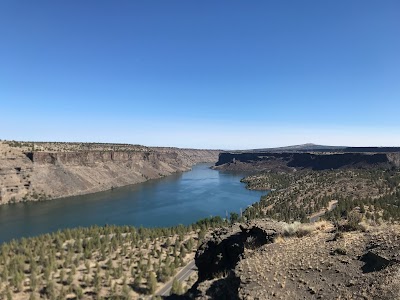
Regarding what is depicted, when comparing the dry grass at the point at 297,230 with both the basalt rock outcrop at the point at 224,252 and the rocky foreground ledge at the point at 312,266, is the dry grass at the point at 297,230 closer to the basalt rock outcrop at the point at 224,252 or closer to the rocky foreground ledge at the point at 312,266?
the rocky foreground ledge at the point at 312,266

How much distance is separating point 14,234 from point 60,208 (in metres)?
28.9

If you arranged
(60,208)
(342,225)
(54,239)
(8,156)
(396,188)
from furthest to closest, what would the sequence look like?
(8,156) → (60,208) → (396,188) → (54,239) → (342,225)

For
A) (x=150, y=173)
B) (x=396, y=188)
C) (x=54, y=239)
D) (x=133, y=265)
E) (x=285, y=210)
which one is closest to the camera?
(x=133, y=265)

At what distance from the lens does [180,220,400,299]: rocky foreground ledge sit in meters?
12.5

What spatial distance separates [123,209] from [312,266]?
285 feet

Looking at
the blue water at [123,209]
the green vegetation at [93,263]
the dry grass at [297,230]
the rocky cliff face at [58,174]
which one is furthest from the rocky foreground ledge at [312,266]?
the rocky cliff face at [58,174]

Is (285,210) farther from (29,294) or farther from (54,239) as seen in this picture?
(29,294)

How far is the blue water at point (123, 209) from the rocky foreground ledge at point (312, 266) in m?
61.2

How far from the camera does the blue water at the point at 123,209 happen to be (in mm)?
77294

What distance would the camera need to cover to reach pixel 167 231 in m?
54.4

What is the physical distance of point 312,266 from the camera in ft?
47.5

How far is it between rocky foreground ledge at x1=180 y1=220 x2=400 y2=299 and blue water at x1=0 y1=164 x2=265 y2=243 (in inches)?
2411

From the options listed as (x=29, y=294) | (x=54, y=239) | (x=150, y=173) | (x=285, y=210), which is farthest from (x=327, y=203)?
(x=150, y=173)

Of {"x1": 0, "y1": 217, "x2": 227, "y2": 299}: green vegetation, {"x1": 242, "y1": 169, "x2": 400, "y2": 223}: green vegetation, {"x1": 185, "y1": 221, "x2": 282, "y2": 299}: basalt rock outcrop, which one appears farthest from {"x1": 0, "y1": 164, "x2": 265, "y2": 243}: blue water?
{"x1": 185, "y1": 221, "x2": 282, "y2": 299}: basalt rock outcrop
